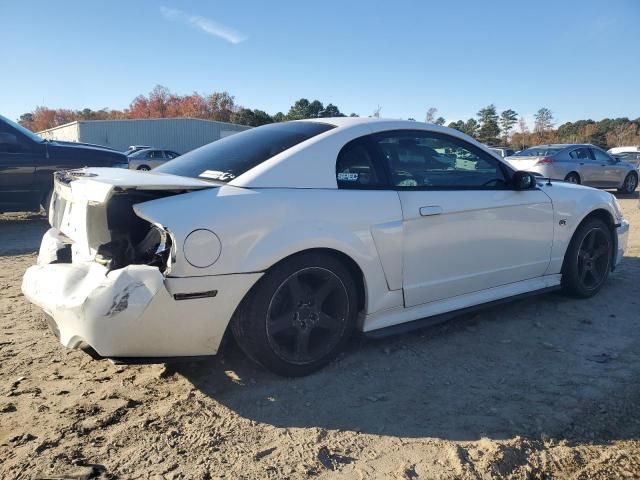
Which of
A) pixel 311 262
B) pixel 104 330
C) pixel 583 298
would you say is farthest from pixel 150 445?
pixel 583 298

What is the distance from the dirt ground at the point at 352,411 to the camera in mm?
2207

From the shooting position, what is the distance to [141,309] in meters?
2.44

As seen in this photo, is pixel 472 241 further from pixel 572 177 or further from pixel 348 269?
pixel 572 177

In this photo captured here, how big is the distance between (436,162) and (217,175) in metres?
1.56

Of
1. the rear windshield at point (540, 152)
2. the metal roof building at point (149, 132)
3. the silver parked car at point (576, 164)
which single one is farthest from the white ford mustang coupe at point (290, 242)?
the metal roof building at point (149, 132)

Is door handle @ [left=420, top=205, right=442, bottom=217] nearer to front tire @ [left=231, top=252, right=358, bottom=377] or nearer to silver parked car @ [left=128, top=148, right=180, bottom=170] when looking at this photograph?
front tire @ [left=231, top=252, right=358, bottom=377]

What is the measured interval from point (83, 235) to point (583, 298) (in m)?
4.05

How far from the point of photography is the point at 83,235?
2861 mm

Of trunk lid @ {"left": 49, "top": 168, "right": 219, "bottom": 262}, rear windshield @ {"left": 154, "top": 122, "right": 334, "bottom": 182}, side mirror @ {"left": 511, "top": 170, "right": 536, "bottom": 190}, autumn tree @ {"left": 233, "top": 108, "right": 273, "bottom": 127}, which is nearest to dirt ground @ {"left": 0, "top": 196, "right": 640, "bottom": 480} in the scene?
trunk lid @ {"left": 49, "top": 168, "right": 219, "bottom": 262}

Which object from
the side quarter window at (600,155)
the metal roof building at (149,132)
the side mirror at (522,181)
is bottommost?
the side mirror at (522,181)

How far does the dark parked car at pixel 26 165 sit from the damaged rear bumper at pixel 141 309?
20.8 feet

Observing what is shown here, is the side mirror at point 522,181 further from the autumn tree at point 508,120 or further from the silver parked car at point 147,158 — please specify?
the autumn tree at point 508,120

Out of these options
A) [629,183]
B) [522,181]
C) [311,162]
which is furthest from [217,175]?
[629,183]

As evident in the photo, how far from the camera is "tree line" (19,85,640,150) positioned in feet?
197
